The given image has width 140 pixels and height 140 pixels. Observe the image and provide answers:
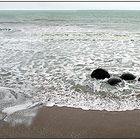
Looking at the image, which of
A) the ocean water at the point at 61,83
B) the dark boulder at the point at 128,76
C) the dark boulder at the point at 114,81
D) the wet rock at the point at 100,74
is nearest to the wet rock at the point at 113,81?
the dark boulder at the point at 114,81

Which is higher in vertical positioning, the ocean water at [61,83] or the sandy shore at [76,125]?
the sandy shore at [76,125]

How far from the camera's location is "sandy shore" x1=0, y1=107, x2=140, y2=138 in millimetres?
6570

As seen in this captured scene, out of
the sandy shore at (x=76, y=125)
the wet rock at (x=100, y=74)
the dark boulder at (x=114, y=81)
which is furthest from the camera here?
the wet rock at (x=100, y=74)

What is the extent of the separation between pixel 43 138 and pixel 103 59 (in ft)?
29.6

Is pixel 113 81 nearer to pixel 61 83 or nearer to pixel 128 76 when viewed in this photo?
pixel 128 76

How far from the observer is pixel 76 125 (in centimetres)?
708

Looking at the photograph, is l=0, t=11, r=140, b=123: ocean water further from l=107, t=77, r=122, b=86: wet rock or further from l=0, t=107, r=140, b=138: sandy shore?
l=0, t=107, r=140, b=138: sandy shore

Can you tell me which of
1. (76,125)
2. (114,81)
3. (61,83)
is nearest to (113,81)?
(114,81)

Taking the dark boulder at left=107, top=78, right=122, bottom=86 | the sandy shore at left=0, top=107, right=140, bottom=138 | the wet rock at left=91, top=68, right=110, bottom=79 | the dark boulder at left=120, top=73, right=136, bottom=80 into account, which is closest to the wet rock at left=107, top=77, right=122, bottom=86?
the dark boulder at left=107, top=78, right=122, bottom=86

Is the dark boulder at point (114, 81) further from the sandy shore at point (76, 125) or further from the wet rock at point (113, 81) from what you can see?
the sandy shore at point (76, 125)

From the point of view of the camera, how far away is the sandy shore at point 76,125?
6570mm

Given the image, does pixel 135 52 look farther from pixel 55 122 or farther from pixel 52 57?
pixel 55 122

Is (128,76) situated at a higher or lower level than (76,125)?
lower

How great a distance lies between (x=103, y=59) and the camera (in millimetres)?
14930
